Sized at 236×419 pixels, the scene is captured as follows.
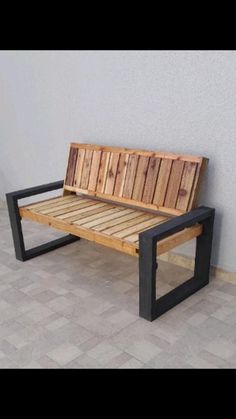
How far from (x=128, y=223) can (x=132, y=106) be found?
2.79ft

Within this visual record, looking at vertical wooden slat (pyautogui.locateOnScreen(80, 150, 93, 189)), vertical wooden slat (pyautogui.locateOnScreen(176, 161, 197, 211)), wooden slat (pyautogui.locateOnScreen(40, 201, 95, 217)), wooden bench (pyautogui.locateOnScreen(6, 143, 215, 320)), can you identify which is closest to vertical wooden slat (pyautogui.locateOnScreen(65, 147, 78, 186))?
wooden bench (pyautogui.locateOnScreen(6, 143, 215, 320))

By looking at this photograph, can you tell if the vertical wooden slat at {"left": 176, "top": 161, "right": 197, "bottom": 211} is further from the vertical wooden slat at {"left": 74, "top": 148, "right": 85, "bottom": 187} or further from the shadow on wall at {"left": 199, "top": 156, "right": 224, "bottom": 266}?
the vertical wooden slat at {"left": 74, "top": 148, "right": 85, "bottom": 187}

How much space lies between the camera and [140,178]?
2.44 metres

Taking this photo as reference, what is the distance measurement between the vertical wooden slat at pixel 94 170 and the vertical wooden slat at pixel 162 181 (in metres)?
0.55

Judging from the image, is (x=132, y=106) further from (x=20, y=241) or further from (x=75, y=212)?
(x=20, y=241)

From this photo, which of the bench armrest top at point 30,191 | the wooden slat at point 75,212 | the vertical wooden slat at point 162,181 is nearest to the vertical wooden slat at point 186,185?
the vertical wooden slat at point 162,181

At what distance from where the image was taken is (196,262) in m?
2.31

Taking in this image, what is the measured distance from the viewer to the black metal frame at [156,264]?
1.87m

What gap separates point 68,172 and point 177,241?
1.21m

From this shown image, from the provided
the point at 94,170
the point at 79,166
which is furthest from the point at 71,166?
the point at 94,170

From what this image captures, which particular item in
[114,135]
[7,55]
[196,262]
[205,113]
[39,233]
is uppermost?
[7,55]

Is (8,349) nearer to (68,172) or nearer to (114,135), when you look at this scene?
(68,172)

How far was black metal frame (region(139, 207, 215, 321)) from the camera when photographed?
6.14 feet
